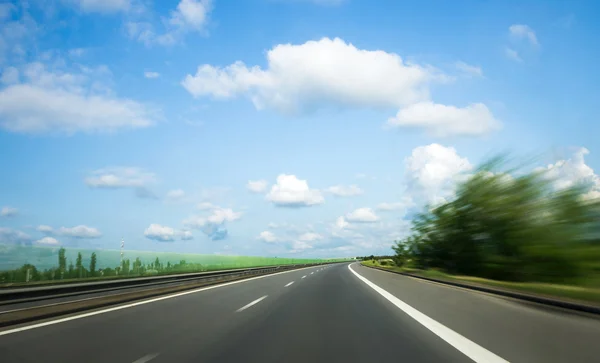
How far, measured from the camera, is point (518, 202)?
26.7 meters

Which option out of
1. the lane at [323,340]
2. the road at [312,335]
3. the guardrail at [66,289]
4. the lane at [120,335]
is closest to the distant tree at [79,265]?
the guardrail at [66,289]

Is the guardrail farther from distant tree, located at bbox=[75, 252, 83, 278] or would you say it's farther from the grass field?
the grass field

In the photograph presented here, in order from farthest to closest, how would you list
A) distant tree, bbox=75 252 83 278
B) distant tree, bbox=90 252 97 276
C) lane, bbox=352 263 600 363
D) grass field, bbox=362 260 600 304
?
distant tree, bbox=90 252 97 276 < distant tree, bbox=75 252 83 278 < grass field, bbox=362 260 600 304 < lane, bbox=352 263 600 363

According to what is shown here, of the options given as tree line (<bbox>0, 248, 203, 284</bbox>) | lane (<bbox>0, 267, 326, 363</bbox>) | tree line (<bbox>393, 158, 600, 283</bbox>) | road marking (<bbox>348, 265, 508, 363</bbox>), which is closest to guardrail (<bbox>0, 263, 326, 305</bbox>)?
lane (<bbox>0, 267, 326, 363</bbox>)

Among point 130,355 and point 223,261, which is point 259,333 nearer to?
point 130,355

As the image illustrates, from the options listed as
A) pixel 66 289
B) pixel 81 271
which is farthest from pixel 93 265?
pixel 66 289

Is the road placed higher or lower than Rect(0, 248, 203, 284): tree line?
lower

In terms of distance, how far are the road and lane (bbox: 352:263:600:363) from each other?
0.02 meters

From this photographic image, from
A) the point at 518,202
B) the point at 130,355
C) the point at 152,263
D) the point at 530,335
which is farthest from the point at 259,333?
the point at 152,263

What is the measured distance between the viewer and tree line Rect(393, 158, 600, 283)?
22.6 metres

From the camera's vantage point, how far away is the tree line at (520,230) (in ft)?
74.2

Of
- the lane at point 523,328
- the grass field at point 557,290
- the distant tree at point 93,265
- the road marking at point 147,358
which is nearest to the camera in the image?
the road marking at point 147,358

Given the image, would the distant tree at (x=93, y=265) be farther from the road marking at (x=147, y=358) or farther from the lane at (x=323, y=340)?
the road marking at (x=147, y=358)

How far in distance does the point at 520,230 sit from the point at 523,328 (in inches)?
787
